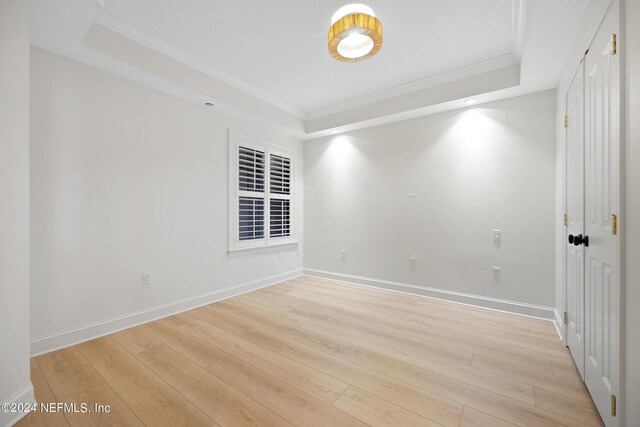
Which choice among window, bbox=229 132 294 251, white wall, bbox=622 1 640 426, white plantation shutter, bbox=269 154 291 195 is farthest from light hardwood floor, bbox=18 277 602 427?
white plantation shutter, bbox=269 154 291 195

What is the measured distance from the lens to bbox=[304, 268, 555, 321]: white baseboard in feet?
9.45

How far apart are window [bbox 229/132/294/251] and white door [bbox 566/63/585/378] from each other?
3529mm

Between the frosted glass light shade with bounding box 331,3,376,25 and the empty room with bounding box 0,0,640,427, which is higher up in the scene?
the frosted glass light shade with bounding box 331,3,376,25

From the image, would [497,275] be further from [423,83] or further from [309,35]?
[309,35]

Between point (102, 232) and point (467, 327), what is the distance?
3.67m

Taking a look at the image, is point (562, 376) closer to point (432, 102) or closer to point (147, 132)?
point (432, 102)

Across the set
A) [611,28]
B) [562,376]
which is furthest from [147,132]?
[562,376]

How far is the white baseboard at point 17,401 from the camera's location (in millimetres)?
1371

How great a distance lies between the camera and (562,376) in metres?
1.84

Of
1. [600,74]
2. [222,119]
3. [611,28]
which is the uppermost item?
[222,119]

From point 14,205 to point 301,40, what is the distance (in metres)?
2.47

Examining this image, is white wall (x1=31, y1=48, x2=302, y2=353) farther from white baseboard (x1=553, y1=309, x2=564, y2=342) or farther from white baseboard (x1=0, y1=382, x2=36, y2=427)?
white baseboard (x1=553, y1=309, x2=564, y2=342)

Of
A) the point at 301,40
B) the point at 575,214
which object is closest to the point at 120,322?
the point at 301,40

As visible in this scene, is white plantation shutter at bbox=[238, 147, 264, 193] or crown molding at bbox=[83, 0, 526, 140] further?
white plantation shutter at bbox=[238, 147, 264, 193]
